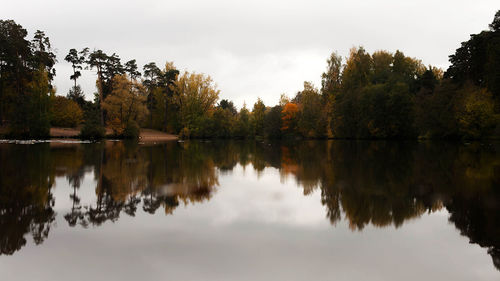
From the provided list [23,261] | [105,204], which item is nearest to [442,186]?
[105,204]

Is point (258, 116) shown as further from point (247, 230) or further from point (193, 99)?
point (247, 230)

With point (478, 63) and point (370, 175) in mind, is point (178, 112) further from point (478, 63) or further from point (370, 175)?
point (370, 175)

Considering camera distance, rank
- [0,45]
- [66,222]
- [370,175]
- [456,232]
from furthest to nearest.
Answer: [0,45]
[370,175]
[66,222]
[456,232]

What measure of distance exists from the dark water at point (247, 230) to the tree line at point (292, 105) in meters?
40.9

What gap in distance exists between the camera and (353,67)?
2522 inches

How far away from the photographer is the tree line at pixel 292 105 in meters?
47.2

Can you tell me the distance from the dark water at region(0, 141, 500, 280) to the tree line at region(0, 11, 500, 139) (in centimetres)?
4090

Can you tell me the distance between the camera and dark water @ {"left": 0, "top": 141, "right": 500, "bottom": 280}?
4711 mm

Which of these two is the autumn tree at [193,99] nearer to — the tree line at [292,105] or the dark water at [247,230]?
the tree line at [292,105]

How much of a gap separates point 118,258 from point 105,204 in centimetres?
394

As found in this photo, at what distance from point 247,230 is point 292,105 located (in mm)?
73585

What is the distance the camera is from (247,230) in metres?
6.53

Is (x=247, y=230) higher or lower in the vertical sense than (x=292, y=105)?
lower

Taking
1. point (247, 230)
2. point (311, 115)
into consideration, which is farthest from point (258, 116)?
point (247, 230)
